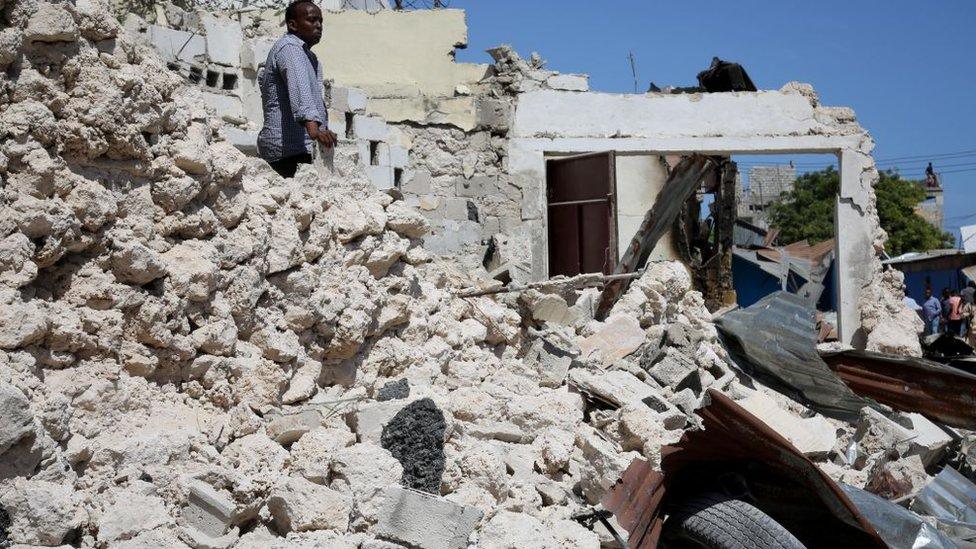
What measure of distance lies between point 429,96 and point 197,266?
702cm

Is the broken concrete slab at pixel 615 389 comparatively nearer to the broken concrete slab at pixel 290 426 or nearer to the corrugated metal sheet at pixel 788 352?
the corrugated metal sheet at pixel 788 352

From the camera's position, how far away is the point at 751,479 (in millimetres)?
4699

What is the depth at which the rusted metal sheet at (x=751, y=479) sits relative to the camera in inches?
173

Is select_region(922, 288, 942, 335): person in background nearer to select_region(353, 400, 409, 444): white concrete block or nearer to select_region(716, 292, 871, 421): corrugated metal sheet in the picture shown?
select_region(716, 292, 871, 421): corrugated metal sheet

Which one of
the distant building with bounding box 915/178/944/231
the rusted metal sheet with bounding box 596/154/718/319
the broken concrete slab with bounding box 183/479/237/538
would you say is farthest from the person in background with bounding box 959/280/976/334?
the distant building with bounding box 915/178/944/231

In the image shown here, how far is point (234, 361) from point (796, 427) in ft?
11.2

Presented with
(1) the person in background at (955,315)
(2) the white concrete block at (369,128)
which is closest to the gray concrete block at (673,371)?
(2) the white concrete block at (369,128)

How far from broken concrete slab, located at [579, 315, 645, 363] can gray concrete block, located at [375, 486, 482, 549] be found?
2635 millimetres

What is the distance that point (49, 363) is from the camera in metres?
3.53

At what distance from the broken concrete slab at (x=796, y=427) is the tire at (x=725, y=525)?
1.47 m

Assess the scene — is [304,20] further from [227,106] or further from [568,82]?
[568,82]

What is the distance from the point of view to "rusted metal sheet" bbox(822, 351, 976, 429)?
7074 mm

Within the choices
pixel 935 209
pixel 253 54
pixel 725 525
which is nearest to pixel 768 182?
pixel 935 209

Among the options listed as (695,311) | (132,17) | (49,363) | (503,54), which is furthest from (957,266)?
(49,363)
